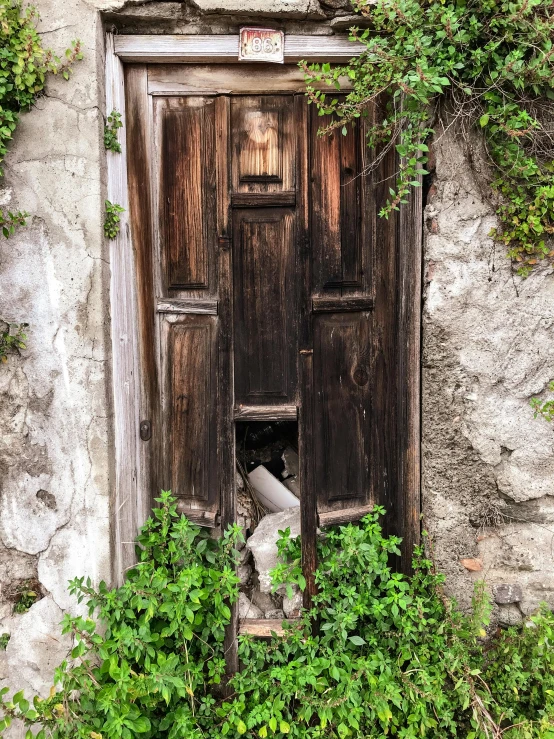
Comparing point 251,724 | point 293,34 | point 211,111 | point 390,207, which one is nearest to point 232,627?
point 251,724

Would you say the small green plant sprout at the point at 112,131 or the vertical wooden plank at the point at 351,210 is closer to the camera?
the small green plant sprout at the point at 112,131

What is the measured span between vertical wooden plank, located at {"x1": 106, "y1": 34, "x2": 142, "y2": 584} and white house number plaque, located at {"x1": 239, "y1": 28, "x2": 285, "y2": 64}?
1.80ft

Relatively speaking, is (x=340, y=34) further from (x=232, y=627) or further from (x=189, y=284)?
(x=232, y=627)

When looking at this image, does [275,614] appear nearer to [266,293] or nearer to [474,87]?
[266,293]

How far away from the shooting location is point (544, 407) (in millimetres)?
2191

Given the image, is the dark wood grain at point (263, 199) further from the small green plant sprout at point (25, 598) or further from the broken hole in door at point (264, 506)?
→ the small green plant sprout at point (25, 598)

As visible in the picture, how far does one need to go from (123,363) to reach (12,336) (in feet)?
1.49

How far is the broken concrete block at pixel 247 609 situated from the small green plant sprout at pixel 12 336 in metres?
1.52

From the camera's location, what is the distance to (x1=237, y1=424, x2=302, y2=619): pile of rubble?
93.2 inches

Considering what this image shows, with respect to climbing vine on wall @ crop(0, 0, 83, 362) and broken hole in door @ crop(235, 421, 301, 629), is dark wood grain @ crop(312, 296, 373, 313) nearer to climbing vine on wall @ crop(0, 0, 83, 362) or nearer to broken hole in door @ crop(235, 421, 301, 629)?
broken hole in door @ crop(235, 421, 301, 629)

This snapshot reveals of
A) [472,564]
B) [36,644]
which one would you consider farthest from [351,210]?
[36,644]

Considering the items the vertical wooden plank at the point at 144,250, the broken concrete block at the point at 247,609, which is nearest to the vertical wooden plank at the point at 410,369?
the broken concrete block at the point at 247,609

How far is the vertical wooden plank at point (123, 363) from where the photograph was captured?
2.15 m

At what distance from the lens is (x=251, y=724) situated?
192cm
